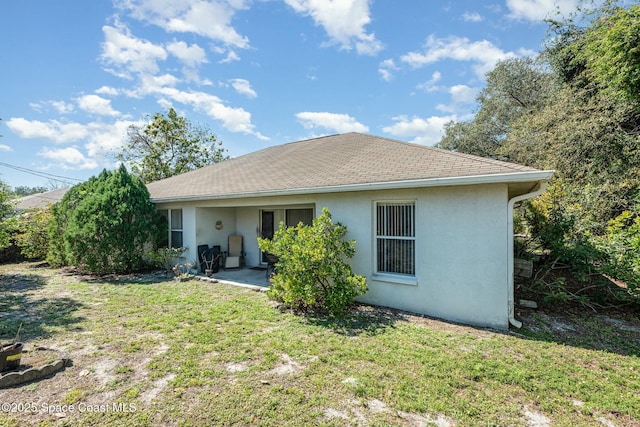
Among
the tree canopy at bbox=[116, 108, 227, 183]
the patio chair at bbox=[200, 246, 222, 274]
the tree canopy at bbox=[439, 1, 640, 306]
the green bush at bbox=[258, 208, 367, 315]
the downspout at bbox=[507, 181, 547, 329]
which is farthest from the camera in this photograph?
the tree canopy at bbox=[116, 108, 227, 183]

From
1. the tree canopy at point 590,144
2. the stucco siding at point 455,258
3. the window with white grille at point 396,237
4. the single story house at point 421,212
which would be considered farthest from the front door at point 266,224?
the tree canopy at point 590,144

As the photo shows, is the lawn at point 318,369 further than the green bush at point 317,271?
No

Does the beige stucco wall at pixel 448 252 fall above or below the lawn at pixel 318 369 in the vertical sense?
above

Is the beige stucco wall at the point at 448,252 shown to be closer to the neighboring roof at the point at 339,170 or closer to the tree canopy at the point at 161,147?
the neighboring roof at the point at 339,170

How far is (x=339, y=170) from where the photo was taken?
318 inches

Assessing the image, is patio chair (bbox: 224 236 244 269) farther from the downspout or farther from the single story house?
the downspout

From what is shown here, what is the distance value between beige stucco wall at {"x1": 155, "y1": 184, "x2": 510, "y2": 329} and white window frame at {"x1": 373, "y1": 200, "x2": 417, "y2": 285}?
0.18 ft

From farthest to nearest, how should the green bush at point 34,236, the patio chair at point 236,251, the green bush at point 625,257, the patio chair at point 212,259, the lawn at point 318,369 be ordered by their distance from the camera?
the green bush at point 34,236, the patio chair at point 236,251, the patio chair at point 212,259, the green bush at point 625,257, the lawn at point 318,369

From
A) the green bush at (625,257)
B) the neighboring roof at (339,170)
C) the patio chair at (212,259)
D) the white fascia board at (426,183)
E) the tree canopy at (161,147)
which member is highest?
the tree canopy at (161,147)

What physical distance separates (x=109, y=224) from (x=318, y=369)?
30.4 feet

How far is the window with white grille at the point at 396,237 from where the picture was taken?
646 cm

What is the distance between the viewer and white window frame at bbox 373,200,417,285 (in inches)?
253

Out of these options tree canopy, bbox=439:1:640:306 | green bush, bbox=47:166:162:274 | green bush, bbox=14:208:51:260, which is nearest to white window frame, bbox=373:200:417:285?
tree canopy, bbox=439:1:640:306

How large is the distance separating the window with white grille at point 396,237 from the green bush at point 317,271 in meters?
0.76
